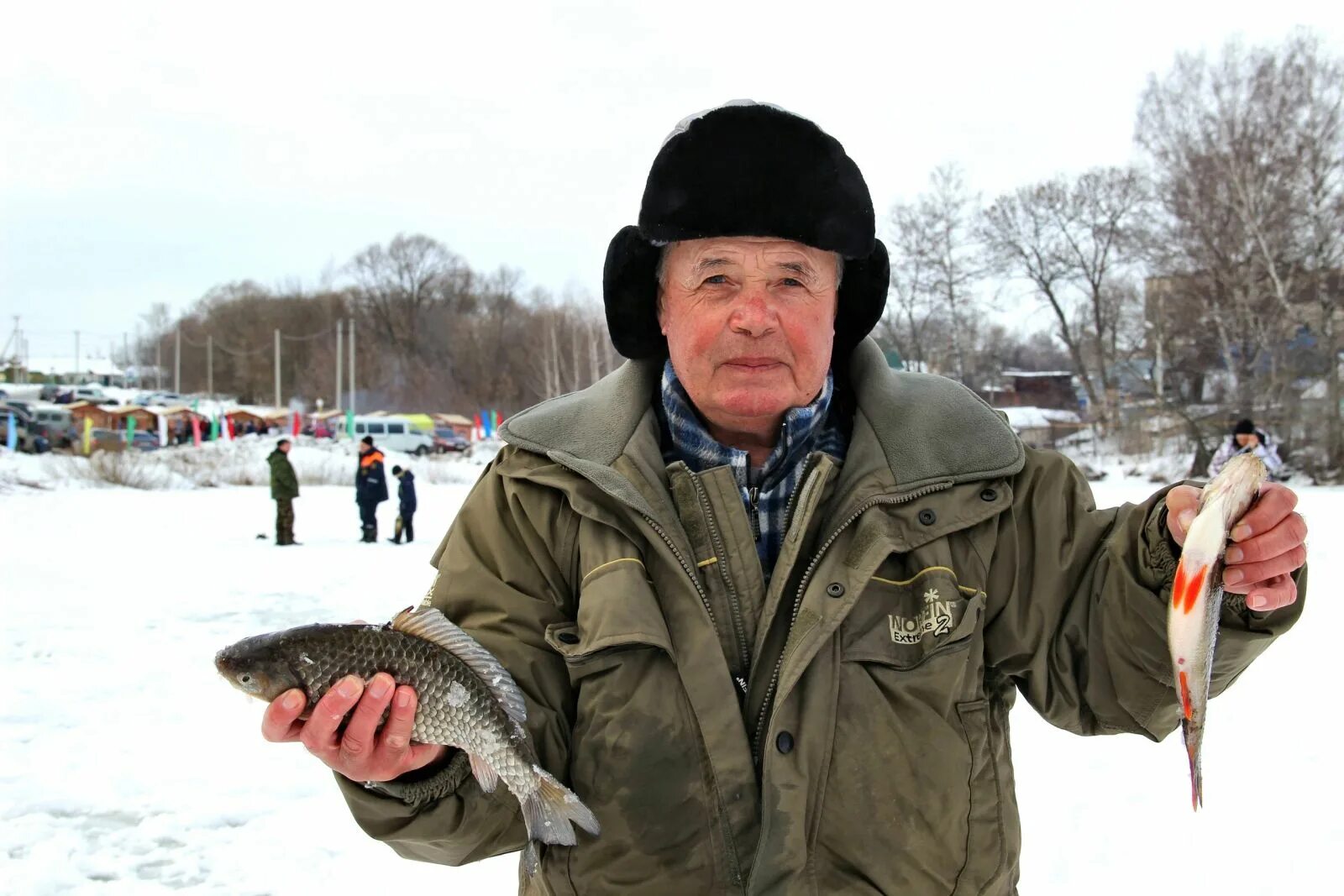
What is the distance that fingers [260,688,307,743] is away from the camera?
5.39 feet

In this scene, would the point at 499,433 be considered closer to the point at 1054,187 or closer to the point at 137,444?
the point at 1054,187

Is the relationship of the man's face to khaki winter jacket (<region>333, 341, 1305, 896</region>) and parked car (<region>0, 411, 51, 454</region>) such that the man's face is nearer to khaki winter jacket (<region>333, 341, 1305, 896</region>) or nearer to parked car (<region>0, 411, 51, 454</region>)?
khaki winter jacket (<region>333, 341, 1305, 896</region>)

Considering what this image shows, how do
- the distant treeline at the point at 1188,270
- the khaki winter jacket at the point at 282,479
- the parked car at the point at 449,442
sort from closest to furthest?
the khaki winter jacket at the point at 282,479 < the distant treeline at the point at 1188,270 < the parked car at the point at 449,442

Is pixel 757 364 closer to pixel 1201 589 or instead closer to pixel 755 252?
pixel 755 252

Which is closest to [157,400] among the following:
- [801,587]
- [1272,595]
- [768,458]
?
[768,458]

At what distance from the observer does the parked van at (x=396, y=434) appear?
1708 inches

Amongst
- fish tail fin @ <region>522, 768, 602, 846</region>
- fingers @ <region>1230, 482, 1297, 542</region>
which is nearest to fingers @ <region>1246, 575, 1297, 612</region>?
fingers @ <region>1230, 482, 1297, 542</region>

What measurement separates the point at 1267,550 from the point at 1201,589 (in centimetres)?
14

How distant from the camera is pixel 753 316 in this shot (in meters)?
2.12

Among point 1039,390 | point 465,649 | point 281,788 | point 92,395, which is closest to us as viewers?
point 465,649

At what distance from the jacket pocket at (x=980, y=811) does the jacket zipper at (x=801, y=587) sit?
37 centimetres

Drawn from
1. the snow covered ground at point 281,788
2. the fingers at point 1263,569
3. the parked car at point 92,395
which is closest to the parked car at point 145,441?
the parked car at point 92,395

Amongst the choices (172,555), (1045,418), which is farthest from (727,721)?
(1045,418)

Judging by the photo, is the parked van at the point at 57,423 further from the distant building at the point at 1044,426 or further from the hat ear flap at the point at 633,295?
the hat ear flap at the point at 633,295
